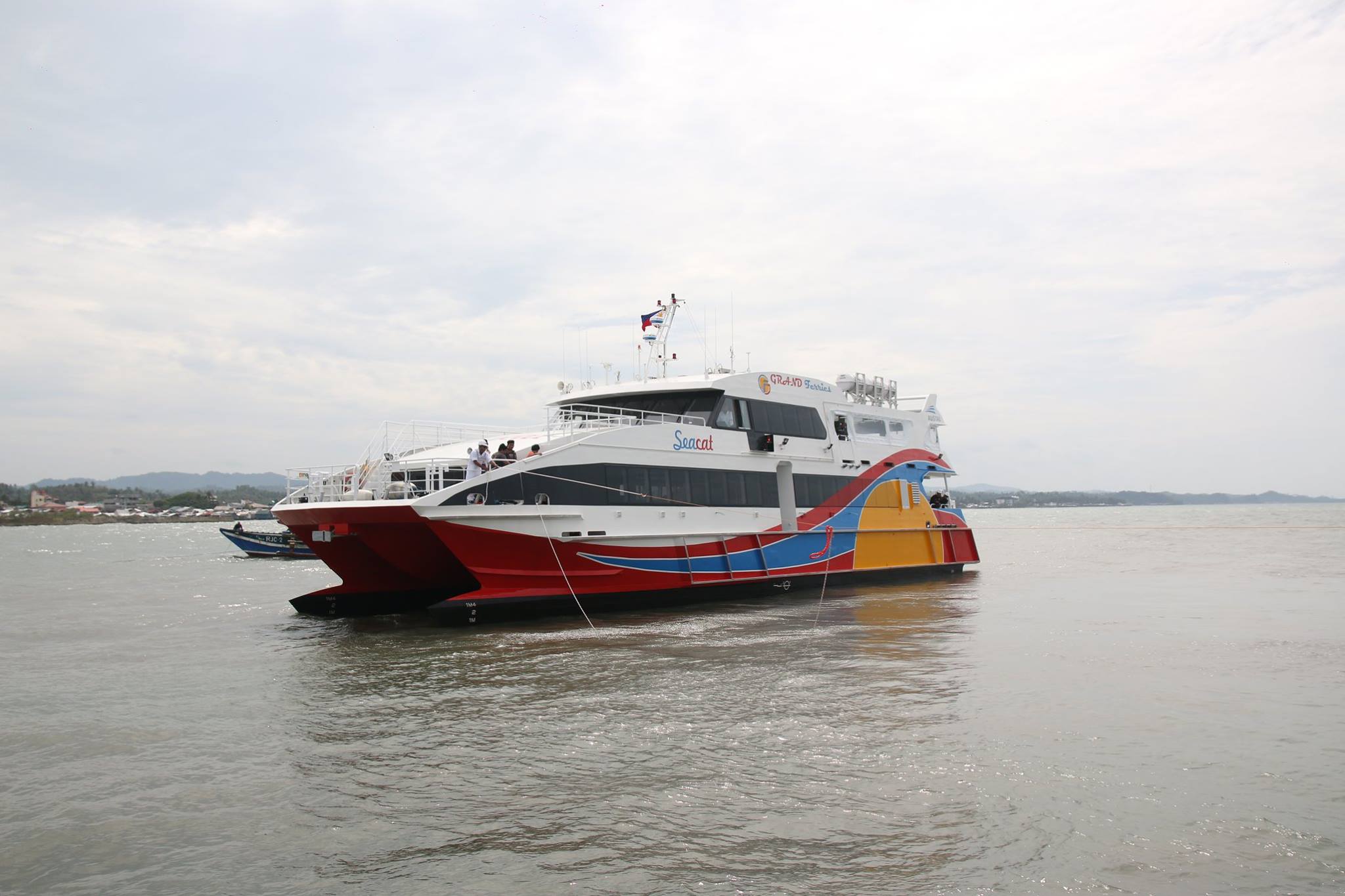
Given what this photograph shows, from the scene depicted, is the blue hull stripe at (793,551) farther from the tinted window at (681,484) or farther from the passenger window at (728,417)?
the passenger window at (728,417)

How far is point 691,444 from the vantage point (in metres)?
17.4

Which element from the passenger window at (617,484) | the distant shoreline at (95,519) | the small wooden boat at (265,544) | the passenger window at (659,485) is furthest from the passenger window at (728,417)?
the distant shoreline at (95,519)

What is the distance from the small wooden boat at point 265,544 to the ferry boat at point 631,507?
2828 cm

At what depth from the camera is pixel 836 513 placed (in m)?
20.9

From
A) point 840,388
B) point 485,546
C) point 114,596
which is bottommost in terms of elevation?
point 114,596

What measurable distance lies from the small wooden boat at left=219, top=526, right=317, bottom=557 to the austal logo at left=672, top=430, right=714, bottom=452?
30944 mm

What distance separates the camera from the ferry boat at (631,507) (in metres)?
14.6

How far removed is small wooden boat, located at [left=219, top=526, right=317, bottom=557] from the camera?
144ft

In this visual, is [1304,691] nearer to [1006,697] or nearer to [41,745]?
[1006,697]

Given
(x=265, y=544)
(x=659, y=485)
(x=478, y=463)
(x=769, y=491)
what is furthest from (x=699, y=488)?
(x=265, y=544)

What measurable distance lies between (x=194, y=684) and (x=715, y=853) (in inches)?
333

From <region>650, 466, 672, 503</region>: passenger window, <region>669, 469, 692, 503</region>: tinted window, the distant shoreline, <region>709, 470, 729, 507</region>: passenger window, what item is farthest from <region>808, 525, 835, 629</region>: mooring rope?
the distant shoreline

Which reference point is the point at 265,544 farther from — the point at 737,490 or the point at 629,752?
the point at 629,752

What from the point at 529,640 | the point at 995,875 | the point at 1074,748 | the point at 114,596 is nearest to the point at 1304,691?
the point at 1074,748
